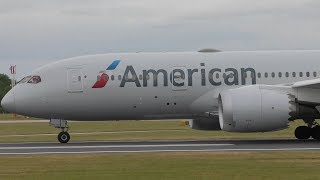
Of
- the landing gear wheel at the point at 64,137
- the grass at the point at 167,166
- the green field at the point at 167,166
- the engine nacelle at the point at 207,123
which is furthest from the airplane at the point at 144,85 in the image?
the grass at the point at 167,166

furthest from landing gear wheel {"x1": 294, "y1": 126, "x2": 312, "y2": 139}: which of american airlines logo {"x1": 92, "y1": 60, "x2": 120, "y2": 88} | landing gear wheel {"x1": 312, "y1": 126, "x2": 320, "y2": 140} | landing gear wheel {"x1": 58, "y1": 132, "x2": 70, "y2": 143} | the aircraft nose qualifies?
the aircraft nose

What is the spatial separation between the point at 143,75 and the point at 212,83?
3117 mm

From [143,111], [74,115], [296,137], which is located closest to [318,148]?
[296,137]

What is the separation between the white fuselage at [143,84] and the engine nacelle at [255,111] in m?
2.80

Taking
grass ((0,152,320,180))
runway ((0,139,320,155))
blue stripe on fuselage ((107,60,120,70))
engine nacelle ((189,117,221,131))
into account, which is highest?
blue stripe on fuselage ((107,60,120,70))

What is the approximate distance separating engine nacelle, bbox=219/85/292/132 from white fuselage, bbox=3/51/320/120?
9.17 feet

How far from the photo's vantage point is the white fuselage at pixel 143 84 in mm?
33531

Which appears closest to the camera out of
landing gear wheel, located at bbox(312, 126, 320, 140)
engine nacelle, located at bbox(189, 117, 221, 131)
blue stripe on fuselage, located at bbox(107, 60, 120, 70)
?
landing gear wheel, located at bbox(312, 126, 320, 140)

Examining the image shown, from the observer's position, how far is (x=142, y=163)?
22109 mm

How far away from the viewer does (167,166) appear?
21016 millimetres

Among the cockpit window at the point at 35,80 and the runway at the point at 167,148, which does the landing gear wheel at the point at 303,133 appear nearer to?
the runway at the point at 167,148

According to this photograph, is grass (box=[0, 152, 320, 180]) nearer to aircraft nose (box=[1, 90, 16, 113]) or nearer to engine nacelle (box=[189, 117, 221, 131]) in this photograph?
aircraft nose (box=[1, 90, 16, 113])

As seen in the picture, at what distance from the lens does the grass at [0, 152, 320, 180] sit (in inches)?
747

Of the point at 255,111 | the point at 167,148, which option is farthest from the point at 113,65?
the point at 255,111
